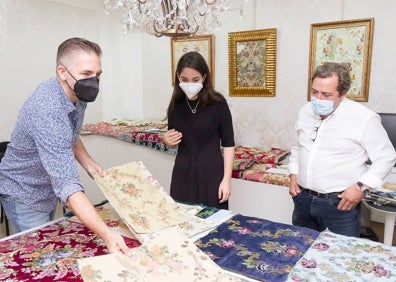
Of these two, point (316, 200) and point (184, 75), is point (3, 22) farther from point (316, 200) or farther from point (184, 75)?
point (316, 200)

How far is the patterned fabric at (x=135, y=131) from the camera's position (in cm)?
339

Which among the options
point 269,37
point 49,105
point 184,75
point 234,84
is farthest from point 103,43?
point 49,105

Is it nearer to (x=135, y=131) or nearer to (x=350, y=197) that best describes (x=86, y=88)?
(x=350, y=197)

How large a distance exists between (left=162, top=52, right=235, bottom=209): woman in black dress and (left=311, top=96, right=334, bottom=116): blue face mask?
0.48 m

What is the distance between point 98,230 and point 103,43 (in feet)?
12.6

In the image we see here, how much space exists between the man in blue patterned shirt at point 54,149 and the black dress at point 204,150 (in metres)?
0.59

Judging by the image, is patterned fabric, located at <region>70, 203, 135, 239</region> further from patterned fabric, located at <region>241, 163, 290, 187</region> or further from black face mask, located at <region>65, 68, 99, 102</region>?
patterned fabric, located at <region>241, 163, 290, 187</region>

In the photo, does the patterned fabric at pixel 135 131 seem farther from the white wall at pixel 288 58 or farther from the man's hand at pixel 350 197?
the man's hand at pixel 350 197

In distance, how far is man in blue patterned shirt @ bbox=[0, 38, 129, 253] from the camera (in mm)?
1090

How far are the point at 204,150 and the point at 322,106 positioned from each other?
67 centimetres

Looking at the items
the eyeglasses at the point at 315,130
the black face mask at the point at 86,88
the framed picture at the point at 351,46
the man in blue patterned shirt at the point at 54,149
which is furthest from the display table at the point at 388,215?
the black face mask at the point at 86,88

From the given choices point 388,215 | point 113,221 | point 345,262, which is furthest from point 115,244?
point 388,215

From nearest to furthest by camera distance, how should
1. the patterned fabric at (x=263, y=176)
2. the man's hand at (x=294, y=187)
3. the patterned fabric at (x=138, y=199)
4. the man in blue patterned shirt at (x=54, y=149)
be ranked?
1. the man in blue patterned shirt at (x=54, y=149)
2. the patterned fabric at (x=138, y=199)
3. the man's hand at (x=294, y=187)
4. the patterned fabric at (x=263, y=176)

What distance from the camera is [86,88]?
3.98ft
